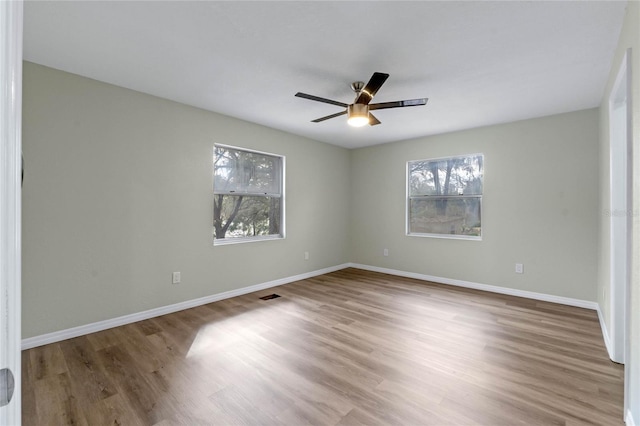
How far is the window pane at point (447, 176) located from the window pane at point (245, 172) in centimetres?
234

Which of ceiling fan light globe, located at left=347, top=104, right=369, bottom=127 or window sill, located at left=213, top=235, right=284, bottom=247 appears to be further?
window sill, located at left=213, top=235, right=284, bottom=247

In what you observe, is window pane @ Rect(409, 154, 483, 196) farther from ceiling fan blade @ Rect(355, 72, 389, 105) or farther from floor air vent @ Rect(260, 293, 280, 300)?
floor air vent @ Rect(260, 293, 280, 300)

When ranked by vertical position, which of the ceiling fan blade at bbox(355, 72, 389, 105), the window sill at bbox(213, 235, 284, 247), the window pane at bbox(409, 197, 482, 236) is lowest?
the window sill at bbox(213, 235, 284, 247)

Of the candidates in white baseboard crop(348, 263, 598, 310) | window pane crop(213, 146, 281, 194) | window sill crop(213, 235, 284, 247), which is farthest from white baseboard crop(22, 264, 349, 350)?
white baseboard crop(348, 263, 598, 310)

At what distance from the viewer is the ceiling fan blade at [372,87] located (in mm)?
2250

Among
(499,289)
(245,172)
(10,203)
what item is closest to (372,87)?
(245,172)

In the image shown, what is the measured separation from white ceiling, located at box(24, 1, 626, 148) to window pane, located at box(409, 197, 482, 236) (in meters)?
1.60

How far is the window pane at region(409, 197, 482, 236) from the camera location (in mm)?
4461

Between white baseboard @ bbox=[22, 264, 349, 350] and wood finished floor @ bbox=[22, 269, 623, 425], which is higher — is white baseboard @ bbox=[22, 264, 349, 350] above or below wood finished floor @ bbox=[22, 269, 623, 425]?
above

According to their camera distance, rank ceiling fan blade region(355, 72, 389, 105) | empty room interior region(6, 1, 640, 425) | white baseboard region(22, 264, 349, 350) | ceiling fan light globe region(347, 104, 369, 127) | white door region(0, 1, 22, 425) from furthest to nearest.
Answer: ceiling fan light globe region(347, 104, 369, 127)
white baseboard region(22, 264, 349, 350)
ceiling fan blade region(355, 72, 389, 105)
empty room interior region(6, 1, 640, 425)
white door region(0, 1, 22, 425)

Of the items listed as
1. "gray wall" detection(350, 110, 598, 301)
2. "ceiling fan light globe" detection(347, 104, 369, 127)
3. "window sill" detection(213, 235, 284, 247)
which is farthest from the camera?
"window sill" detection(213, 235, 284, 247)

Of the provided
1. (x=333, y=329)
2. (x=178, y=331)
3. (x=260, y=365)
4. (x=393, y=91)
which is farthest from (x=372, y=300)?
(x=393, y=91)

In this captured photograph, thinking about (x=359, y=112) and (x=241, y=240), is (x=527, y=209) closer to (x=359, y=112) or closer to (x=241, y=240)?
(x=359, y=112)

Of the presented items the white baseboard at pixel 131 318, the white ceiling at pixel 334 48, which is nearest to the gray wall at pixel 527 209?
the white ceiling at pixel 334 48
